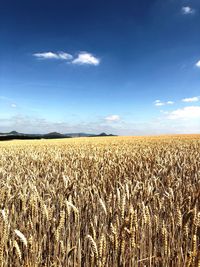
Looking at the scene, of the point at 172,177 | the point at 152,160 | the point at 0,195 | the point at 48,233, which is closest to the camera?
the point at 48,233

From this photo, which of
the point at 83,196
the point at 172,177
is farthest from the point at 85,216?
the point at 172,177

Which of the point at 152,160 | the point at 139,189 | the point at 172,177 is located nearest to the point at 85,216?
the point at 139,189

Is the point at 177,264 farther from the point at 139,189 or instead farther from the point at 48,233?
the point at 139,189

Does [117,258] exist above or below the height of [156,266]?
above

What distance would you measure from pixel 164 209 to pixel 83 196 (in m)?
0.86

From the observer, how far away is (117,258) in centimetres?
193

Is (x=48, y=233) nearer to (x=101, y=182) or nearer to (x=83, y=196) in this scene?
(x=83, y=196)

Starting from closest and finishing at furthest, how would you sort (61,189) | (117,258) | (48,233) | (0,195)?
(117,258)
(48,233)
(0,195)
(61,189)

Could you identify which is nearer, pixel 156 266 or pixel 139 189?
pixel 156 266

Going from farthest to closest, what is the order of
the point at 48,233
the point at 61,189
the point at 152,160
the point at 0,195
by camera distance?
the point at 152,160
the point at 61,189
the point at 0,195
the point at 48,233

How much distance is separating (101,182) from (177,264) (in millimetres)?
2111

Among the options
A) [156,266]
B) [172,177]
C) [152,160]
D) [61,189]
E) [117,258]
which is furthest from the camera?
[152,160]

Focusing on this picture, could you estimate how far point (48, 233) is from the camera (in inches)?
99.3

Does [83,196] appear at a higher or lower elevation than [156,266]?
higher
